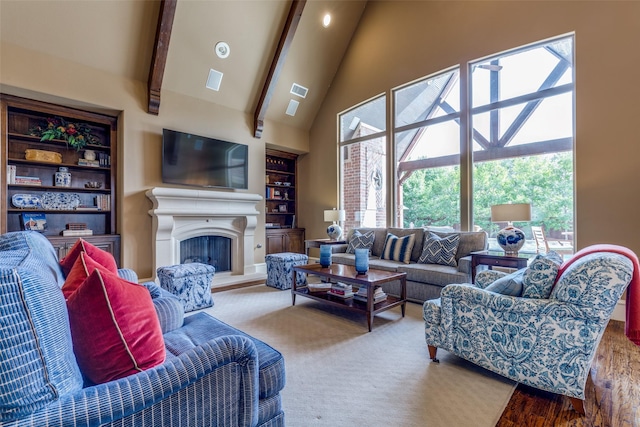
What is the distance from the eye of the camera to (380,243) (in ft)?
15.8

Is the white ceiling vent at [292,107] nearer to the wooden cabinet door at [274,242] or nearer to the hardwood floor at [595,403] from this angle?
the wooden cabinet door at [274,242]

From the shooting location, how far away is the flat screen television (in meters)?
4.67

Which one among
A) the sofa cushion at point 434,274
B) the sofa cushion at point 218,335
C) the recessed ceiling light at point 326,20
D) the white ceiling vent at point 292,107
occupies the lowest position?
the sofa cushion at point 434,274

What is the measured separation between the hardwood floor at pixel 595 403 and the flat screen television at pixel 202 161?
480 cm

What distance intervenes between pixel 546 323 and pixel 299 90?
18.0 feet

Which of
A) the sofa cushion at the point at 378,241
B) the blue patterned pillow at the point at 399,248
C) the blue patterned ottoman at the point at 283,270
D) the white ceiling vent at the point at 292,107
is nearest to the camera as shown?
the blue patterned pillow at the point at 399,248

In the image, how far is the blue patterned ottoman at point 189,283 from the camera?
338 centimetres

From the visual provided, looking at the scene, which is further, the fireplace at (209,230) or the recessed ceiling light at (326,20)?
the recessed ceiling light at (326,20)

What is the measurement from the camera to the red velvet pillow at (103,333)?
0.97 meters

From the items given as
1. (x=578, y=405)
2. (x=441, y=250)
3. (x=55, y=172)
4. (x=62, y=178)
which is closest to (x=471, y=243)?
(x=441, y=250)

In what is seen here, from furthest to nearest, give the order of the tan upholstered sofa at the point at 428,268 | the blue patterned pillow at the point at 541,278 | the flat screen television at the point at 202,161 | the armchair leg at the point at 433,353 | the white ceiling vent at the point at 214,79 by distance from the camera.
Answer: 1. the white ceiling vent at the point at 214,79
2. the flat screen television at the point at 202,161
3. the tan upholstered sofa at the point at 428,268
4. the armchair leg at the point at 433,353
5. the blue patterned pillow at the point at 541,278

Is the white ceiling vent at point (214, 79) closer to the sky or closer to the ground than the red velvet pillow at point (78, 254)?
closer to the sky

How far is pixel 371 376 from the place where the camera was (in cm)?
207

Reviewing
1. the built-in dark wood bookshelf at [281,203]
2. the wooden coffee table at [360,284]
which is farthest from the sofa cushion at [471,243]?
the built-in dark wood bookshelf at [281,203]
